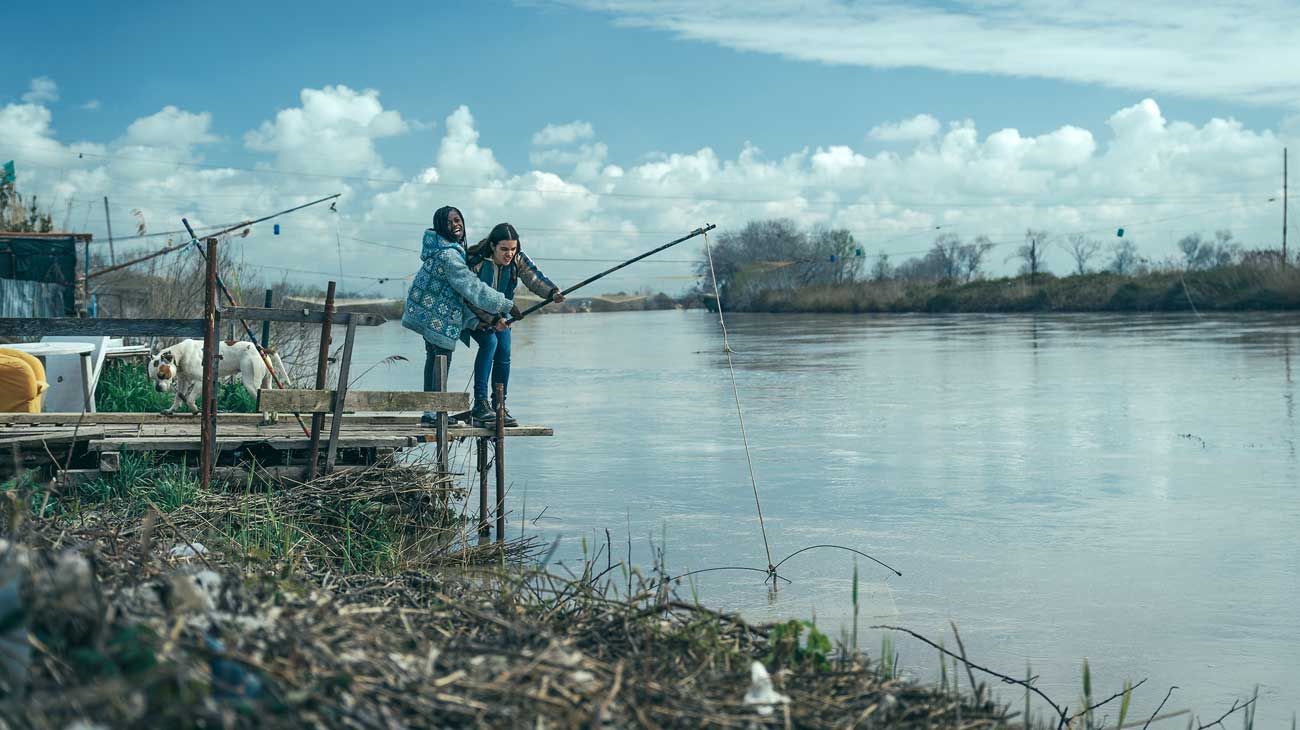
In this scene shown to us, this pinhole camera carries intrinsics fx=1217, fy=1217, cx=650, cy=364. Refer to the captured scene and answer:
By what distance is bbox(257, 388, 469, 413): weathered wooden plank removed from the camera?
8148 mm

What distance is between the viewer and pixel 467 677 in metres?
3.25

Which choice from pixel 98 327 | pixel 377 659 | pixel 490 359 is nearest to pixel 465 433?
pixel 490 359

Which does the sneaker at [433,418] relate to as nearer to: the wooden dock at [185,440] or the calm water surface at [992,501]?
the wooden dock at [185,440]

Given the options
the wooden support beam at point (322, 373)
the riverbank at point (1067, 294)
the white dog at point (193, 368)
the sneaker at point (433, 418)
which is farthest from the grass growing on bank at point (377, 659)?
the riverbank at point (1067, 294)

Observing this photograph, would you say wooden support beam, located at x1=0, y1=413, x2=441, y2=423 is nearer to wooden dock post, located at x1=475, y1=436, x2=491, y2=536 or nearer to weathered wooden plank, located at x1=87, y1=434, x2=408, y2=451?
weathered wooden plank, located at x1=87, y1=434, x2=408, y2=451

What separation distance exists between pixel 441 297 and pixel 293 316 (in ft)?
4.24

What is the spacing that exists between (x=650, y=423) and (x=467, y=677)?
525 inches

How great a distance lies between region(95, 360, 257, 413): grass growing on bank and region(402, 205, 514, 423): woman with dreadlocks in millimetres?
3566

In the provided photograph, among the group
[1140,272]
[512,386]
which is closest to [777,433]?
[512,386]

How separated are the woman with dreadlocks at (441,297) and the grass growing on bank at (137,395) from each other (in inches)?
140

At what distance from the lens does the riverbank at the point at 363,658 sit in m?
2.85

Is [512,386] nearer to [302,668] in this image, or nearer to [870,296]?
[302,668]

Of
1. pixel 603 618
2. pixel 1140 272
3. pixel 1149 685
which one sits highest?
pixel 1140 272

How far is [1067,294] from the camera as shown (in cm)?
6019
